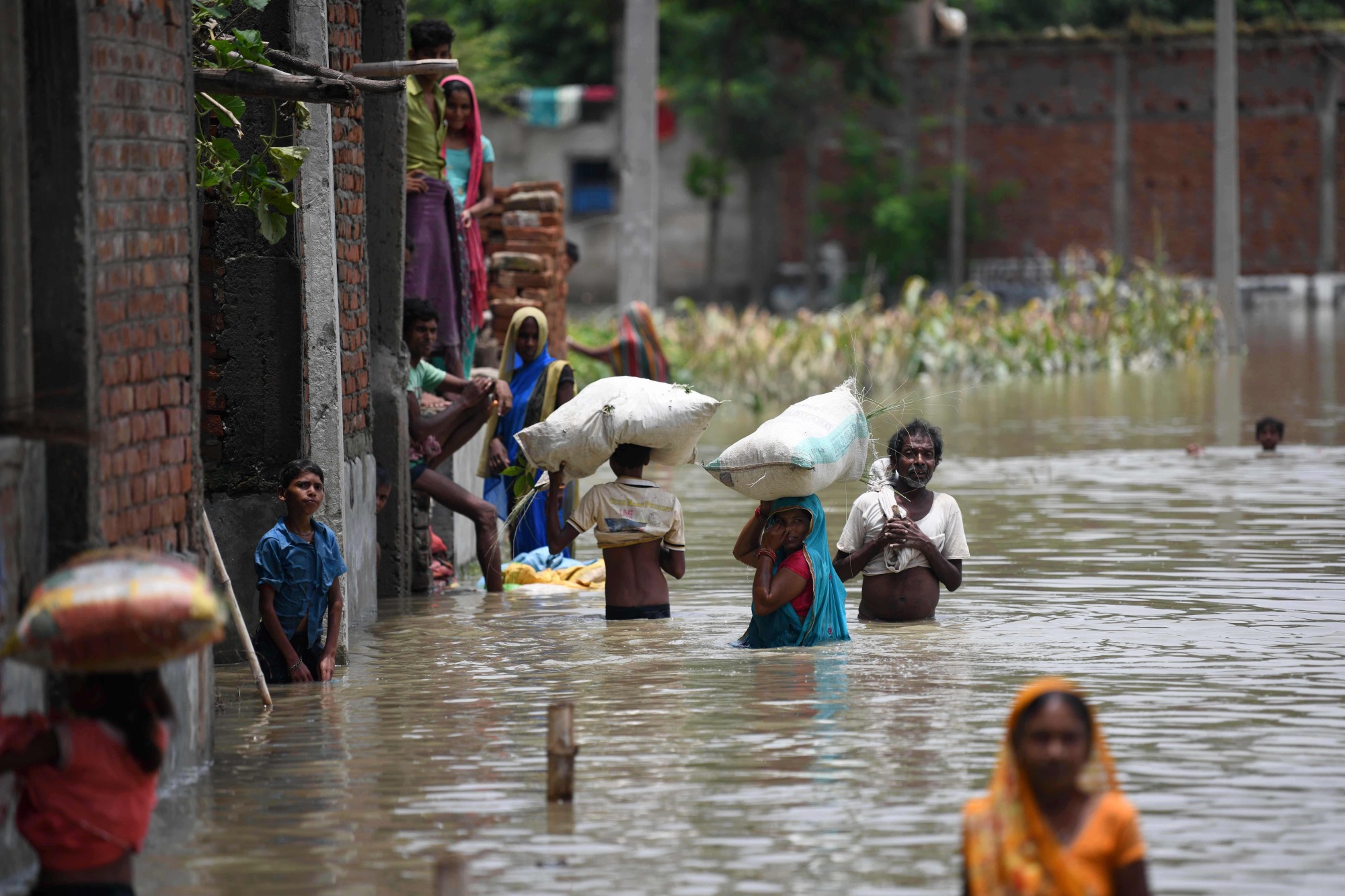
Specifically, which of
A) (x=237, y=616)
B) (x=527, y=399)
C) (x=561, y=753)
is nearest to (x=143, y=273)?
(x=237, y=616)

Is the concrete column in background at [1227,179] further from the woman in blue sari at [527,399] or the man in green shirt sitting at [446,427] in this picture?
the man in green shirt sitting at [446,427]

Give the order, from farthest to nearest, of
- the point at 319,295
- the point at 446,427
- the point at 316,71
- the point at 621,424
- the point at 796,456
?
the point at 446,427 < the point at 621,424 < the point at 319,295 < the point at 796,456 < the point at 316,71

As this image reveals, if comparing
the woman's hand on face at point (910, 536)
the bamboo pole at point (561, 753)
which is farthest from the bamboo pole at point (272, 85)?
the woman's hand on face at point (910, 536)

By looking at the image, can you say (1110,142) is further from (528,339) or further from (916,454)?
(916,454)

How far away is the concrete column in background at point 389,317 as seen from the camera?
1077 cm

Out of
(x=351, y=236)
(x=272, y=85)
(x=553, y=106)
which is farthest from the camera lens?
(x=553, y=106)

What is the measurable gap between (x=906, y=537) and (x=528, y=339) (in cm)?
345

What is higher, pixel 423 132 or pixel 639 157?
pixel 639 157

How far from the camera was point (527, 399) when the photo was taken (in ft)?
38.7

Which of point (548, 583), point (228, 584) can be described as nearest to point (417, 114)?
point (548, 583)

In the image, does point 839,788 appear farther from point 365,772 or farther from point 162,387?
point 162,387

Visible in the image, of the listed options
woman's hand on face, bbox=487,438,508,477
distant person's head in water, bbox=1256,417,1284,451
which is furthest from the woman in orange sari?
distant person's head in water, bbox=1256,417,1284,451

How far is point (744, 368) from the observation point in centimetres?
2327

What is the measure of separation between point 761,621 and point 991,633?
3.42ft
